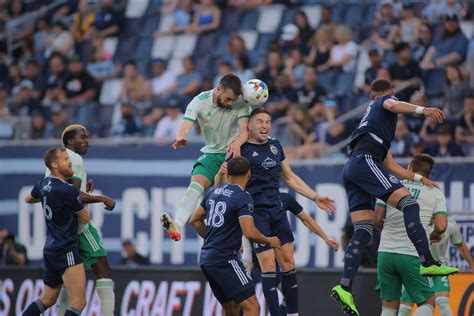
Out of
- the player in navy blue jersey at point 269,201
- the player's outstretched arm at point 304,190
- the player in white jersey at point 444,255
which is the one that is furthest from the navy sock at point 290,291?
the player in white jersey at point 444,255

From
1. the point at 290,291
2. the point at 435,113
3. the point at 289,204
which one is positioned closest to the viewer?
the point at 435,113

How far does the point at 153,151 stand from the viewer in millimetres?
17578

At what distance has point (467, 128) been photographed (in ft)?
53.7

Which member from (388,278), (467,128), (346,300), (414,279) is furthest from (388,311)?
(467,128)

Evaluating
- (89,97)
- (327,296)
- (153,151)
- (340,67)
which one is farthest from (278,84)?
(327,296)

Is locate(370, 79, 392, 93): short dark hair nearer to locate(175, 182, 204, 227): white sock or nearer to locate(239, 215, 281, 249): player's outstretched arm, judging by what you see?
locate(239, 215, 281, 249): player's outstretched arm

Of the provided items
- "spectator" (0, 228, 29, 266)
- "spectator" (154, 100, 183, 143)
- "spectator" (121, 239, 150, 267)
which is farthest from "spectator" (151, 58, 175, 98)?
A: "spectator" (0, 228, 29, 266)

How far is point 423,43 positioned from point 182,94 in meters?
4.46

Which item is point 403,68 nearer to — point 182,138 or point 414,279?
point 414,279

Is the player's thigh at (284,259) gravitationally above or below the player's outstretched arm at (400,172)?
below

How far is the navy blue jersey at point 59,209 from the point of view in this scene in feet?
38.7

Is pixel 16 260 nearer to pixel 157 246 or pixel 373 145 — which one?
pixel 157 246

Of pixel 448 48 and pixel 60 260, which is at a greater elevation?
pixel 448 48

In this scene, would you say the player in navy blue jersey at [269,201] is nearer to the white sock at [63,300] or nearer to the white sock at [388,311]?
the white sock at [388,311]
